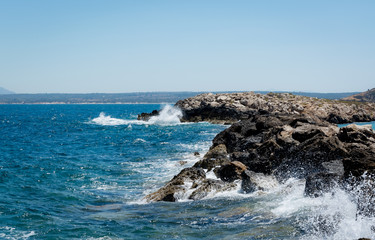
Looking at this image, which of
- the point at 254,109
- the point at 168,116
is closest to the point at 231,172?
the point at 254,109

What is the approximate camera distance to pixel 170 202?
53.9 ft

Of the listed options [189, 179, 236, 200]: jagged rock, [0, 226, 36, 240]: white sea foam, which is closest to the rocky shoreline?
[189, 179, 236, 200]: jagged rock

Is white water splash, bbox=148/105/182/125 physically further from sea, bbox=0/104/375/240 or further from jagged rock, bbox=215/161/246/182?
jagged rock, bbox=215/161/246/182

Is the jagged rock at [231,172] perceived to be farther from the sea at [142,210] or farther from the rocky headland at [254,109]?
the rocky headland at [254,109]

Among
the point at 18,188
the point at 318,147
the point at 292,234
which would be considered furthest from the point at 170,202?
the point at 18,188

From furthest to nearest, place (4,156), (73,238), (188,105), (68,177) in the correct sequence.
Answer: (188,105) → (4,156) → (68,177) → (73,238)

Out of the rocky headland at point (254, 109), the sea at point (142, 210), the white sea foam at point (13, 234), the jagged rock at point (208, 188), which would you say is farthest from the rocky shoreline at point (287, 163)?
the rocky headland at point (254, 109)

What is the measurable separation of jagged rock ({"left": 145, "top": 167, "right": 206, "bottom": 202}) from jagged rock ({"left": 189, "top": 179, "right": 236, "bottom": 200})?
0.81 metres

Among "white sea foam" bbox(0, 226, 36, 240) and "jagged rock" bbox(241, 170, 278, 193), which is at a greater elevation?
"jagged rock" bbox(241, 170, 278, 193)

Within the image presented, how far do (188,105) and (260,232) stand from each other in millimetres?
60883

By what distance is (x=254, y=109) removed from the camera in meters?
62.4

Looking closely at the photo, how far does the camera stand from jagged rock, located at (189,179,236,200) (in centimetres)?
1658

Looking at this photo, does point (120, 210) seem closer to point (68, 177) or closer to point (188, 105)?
point (68, 177)

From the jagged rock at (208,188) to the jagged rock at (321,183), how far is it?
3865mm
